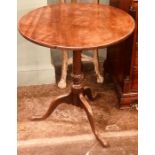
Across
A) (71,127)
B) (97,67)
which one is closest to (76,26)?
(71,127)

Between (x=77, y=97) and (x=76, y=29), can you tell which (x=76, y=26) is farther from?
(x=77, y=97)

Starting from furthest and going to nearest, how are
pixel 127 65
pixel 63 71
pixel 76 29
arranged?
pixel 63 71 → pixel 127 65 → pixel 76 29

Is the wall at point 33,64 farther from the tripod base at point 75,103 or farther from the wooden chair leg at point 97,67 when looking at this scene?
the tripod base at point 75,103

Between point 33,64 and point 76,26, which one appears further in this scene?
point 33,64

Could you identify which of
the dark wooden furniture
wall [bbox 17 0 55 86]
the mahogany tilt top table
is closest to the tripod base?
the mahogany tilt top table

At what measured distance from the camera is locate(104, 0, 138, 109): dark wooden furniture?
2.35 meters

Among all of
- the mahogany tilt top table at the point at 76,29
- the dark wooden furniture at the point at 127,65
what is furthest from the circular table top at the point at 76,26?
the dark wooden furniture at the point at 127,65

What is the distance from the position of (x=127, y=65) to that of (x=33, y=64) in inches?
32.4

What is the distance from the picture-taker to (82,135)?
7.72 ft

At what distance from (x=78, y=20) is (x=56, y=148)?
87 centimetres

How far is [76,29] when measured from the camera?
1.97 meters

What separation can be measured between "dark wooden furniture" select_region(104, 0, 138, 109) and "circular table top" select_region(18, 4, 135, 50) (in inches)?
7.5
